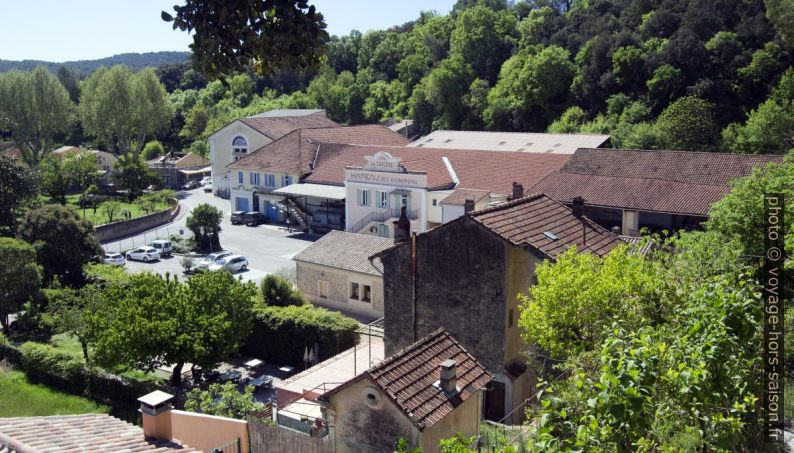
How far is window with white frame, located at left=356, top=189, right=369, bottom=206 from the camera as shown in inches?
1844

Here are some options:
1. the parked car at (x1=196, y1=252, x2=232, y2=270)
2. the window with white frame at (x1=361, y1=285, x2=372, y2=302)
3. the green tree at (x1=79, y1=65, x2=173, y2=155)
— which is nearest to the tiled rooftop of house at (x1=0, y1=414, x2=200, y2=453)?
the window with white frame at (x1=361, y1=285, x2=372, y2=302)

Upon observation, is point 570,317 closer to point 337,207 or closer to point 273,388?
point 273,388

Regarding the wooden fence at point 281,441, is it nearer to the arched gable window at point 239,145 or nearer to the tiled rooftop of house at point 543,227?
the tiled rooftop of house at point 543,227

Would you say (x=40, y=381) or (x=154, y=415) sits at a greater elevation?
(x=154, y=415)

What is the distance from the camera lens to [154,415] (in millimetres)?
14234

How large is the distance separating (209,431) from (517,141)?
149 ft

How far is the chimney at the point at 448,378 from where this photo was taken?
49.6 ft

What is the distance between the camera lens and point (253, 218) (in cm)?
5559

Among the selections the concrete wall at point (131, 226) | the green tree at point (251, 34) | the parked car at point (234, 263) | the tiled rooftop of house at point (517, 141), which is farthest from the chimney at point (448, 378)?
the concrete wall at point (131, 226)

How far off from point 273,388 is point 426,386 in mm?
12651

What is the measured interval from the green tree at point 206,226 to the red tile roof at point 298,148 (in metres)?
9.41

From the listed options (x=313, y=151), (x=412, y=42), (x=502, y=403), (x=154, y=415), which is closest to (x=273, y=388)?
(x=502, y=403)

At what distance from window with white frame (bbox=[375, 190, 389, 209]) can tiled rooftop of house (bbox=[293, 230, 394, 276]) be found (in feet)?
35.2

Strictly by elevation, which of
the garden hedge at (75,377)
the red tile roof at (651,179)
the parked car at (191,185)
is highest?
the red tile roof at (651,179)
